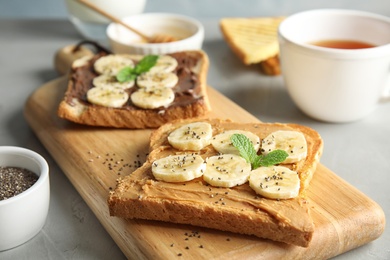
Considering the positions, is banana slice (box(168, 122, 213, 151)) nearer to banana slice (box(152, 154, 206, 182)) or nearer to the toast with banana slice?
the toast with banana slice

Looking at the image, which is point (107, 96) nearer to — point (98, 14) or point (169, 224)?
point (169, 224)

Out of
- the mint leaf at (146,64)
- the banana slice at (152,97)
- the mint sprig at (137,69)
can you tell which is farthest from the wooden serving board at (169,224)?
the mint leaf at (146,64)

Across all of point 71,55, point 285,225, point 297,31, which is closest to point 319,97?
point 297,31

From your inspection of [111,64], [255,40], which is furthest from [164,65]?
[255,40]

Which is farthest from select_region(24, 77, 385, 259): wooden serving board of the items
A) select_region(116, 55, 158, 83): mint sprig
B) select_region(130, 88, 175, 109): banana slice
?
select_region(116, 55, 158, 83): mint sprig

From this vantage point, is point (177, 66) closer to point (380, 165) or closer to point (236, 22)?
point (236, 22)

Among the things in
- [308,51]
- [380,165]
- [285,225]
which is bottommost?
[380,165]
